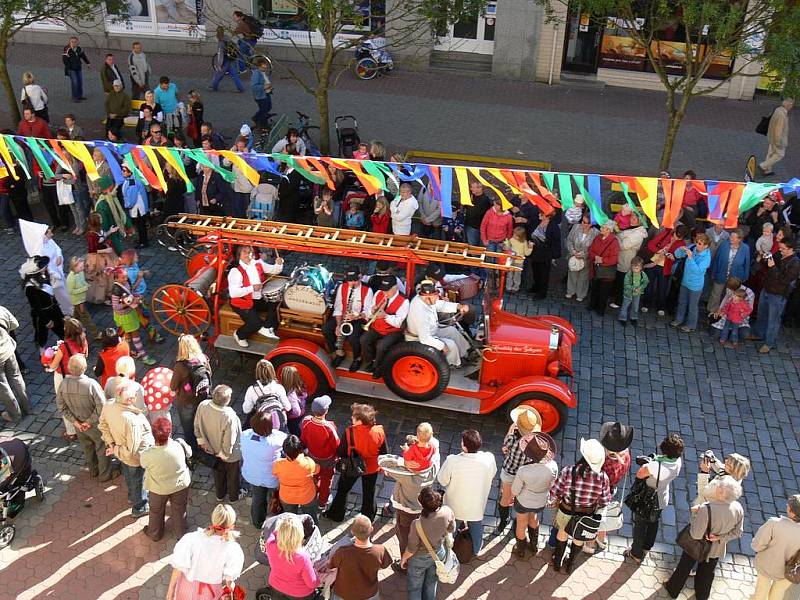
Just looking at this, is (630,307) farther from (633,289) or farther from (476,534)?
(476,534)

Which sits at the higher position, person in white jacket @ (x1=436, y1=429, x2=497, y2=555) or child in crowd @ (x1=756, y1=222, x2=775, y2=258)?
child in crowd @ (x1=756, y1=222, x2=775, y2=258)

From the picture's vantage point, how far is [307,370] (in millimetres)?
9164

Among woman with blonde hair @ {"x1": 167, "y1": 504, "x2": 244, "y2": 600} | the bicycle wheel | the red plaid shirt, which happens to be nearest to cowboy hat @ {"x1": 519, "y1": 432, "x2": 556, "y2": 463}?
the red plaid shirt

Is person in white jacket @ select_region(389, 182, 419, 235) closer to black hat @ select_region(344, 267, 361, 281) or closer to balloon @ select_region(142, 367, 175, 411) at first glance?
black hat @ select_region(344, 267, 361, 281)

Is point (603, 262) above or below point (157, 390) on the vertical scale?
above

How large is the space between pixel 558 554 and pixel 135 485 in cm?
401

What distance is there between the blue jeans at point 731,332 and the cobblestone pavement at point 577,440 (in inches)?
7.3

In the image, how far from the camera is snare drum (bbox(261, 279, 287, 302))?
9391 millimetres

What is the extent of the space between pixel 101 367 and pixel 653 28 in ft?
32.2

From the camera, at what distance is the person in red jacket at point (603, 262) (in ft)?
36.1

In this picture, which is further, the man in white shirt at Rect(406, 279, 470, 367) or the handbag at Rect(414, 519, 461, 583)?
the man in white shirt at Rect(406, 279, 470, 367)

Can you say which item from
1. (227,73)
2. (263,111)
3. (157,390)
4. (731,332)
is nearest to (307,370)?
(157,390)

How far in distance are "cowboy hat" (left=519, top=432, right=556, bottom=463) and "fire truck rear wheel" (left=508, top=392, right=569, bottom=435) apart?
180 centimetres

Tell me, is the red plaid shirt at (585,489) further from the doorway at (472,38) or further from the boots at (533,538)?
the doorway at (472,38)
